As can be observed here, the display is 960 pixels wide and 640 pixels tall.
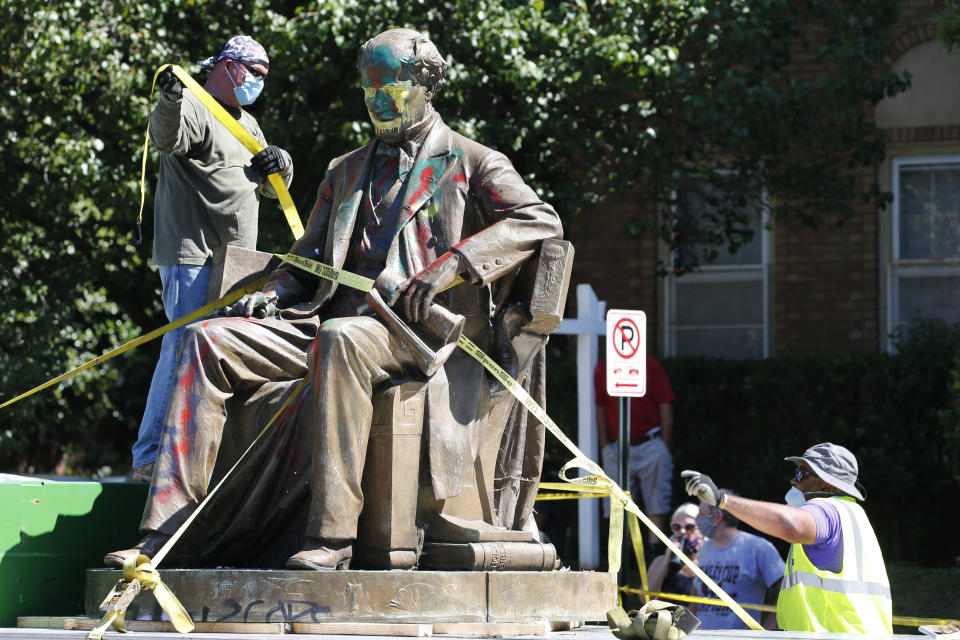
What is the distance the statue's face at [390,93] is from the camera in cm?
595

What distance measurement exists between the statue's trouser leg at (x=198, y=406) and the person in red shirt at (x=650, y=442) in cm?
626

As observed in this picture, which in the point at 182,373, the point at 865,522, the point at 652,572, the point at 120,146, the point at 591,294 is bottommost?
the point at 652,572

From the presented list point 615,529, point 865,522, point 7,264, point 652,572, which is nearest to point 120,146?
point 7,264

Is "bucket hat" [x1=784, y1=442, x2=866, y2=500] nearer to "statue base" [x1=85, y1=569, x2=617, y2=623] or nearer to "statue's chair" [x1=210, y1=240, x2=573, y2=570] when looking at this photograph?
"statue's chair" [x1=210, y1=240, x2=573, y2=570]

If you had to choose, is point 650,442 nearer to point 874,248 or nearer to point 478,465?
point 874,248

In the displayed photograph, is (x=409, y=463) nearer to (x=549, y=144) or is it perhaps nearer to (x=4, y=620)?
(x=4, y=620)

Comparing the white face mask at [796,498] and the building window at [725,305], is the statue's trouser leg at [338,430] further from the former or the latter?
the building window at [725,305]

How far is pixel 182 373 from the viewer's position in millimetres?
5570

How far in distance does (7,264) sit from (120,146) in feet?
4.89

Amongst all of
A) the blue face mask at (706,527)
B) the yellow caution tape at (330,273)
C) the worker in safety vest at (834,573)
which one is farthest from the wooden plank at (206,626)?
the blue face mask at (706,527)

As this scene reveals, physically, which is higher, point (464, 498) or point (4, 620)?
point (464, 498)

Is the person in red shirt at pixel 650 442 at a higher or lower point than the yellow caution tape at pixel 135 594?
higher

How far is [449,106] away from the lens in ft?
39.7

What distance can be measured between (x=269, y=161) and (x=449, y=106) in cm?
549
